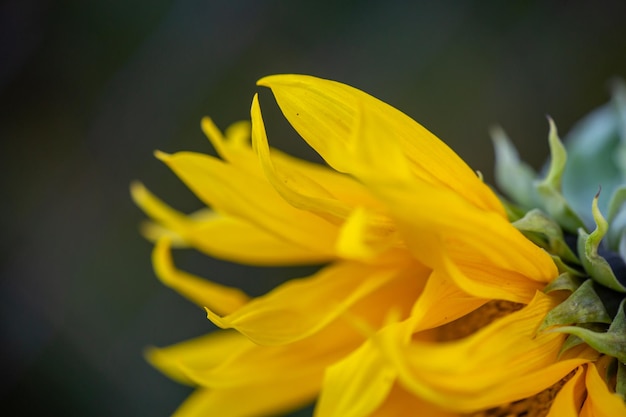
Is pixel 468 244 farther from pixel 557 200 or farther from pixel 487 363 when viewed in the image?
pixel 557 200

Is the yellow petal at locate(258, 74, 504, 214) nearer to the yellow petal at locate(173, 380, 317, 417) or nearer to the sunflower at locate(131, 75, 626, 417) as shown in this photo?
the sunflower at locate(131, 75, 626, 417)

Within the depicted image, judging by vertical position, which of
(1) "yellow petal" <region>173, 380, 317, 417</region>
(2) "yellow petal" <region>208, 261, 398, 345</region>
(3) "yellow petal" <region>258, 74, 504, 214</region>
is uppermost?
(3) "yellow petal" <region>258, 74, 504, 214</region>

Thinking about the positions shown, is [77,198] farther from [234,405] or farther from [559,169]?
[559,169]

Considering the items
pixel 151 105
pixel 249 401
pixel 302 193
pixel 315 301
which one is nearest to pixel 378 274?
pixel 315 301

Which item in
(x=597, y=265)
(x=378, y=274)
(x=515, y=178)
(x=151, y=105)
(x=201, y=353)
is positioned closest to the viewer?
(x=597, y=265)

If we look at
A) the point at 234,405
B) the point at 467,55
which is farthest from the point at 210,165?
the point at 467,55

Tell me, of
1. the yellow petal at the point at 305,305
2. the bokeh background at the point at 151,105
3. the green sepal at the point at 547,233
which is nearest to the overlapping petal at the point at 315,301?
the yellow petal at the point at 305,305

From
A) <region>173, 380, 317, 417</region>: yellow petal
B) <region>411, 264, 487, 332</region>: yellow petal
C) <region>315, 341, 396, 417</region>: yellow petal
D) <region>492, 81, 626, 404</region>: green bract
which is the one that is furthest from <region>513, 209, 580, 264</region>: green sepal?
<region>173, 380, 317, 417</region>: yellow petal
